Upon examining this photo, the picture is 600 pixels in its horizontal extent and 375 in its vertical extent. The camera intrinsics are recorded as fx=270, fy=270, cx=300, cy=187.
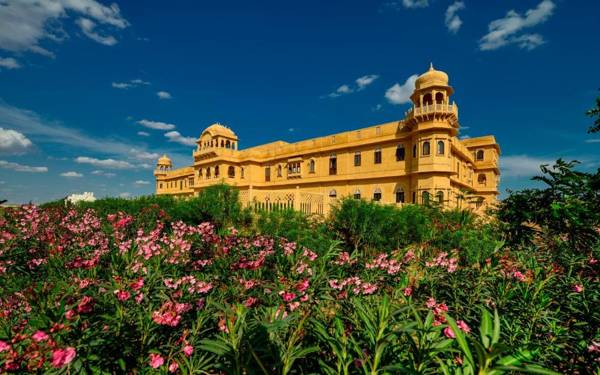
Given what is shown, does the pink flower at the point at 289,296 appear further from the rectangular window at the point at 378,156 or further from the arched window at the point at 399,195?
the rectangular window at the point at 378,156

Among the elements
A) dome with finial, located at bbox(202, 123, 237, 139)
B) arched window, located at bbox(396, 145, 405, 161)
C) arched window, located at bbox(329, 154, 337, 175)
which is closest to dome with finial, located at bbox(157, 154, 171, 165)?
dome with finial, located at bbox(202, 123, 237, 139)

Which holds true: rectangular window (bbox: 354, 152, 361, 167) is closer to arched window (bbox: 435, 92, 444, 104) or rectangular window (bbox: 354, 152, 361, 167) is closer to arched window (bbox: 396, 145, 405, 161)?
arched window (bbox: 396, 145, 405, 161)

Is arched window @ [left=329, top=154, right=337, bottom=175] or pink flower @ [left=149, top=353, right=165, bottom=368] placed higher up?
arched window @ [left=329, top=154, right=337, bottom=175]

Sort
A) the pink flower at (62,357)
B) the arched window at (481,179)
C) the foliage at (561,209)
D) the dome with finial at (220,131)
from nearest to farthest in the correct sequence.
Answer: the pink flower at (62,357)
the foliage at (561,209)
the arched window at (481,179)
the dome with finial at (220,131)

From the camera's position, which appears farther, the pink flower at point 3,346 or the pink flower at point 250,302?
the pink flower at point 250,302

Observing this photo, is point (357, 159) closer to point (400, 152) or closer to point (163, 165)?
point (400, 152)

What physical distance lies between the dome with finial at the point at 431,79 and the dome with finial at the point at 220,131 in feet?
69.3

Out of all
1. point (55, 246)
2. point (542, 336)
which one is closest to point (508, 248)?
point (542, 336)

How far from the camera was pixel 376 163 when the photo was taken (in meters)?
21.8

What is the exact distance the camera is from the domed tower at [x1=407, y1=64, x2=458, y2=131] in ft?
59.3

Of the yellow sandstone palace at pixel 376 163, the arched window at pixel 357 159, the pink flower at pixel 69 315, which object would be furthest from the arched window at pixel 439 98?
the pink flower at pixel 69 315

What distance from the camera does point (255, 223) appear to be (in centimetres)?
1125

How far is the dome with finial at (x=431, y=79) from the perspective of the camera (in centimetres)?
1834

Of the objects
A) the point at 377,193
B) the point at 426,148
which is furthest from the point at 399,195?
the point at 426,148
